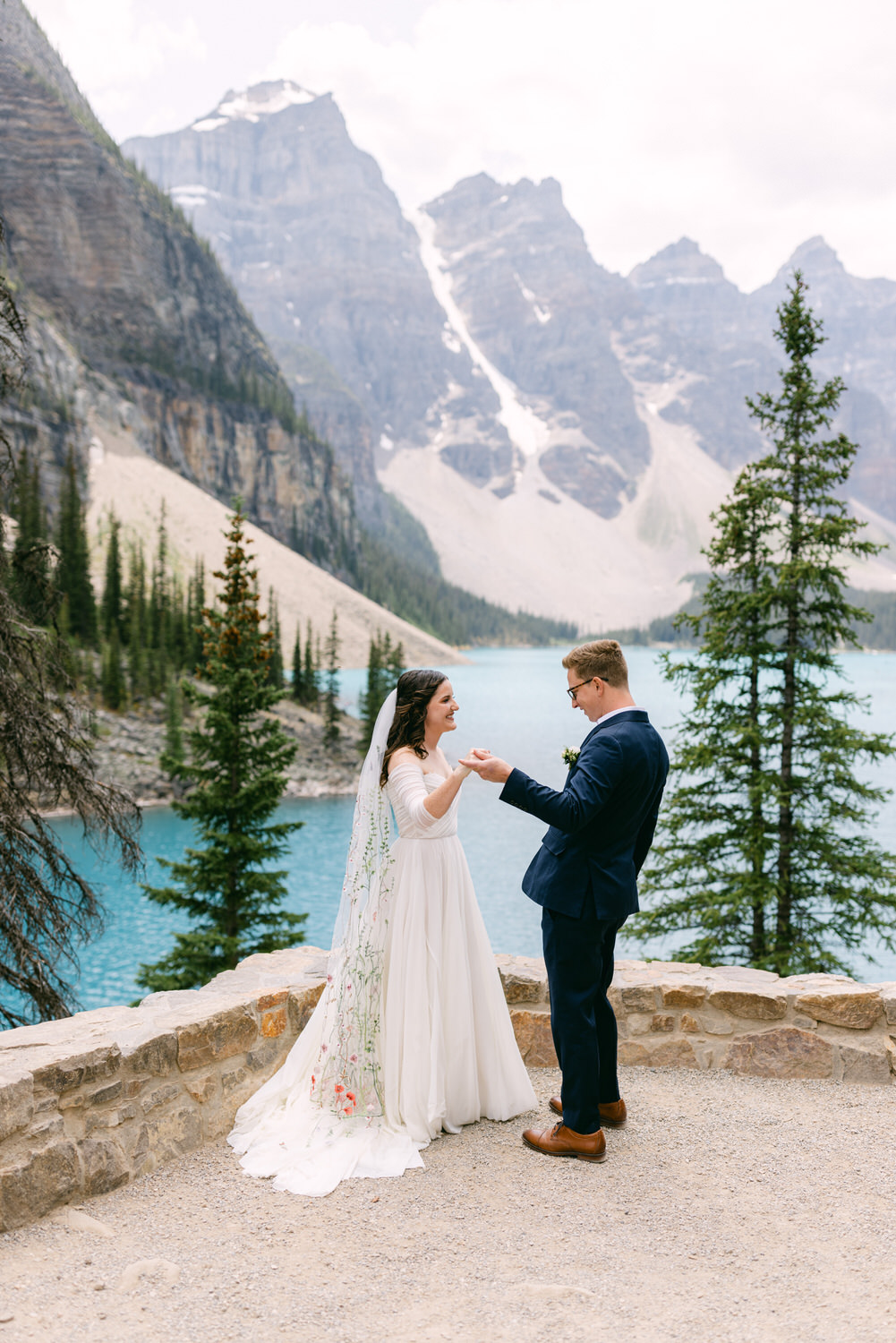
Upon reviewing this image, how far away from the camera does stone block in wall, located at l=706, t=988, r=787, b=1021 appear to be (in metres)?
4.90

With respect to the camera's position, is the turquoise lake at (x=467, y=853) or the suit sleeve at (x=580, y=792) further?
the turquoise lake at (x=467, y=853)

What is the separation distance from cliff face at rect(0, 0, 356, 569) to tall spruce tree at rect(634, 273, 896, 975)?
8385cm

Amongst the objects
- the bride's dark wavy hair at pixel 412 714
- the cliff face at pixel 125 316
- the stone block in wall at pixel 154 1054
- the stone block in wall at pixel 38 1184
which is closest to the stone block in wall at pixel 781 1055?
the bride's dark wavy hair at pixel 412 714

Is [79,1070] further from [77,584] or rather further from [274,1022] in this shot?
[77,584]

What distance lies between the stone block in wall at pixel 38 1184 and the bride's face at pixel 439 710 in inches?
89.6

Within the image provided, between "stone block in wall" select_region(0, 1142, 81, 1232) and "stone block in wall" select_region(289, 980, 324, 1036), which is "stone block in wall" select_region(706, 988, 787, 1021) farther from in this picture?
"stone block in wall" select_region(0, 1142, 81, 1232)

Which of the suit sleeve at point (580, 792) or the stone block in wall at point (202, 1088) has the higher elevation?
the suit sleeve at point (580, 792)

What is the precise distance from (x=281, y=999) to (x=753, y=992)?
263 cm

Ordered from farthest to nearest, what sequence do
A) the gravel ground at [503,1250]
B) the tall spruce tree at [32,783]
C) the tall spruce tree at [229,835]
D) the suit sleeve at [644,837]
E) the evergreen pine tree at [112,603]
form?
the evergreen pine tree at [112,603], the tall spruce tree at [229,835], the tall spruce tree at [32,783], the suit sleeve at [644,837], the gravel ground at [503,1250]

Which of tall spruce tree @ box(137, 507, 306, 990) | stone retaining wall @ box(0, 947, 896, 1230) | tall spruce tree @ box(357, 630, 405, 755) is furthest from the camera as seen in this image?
tall spruce tree @ box(357, 630, 405, 755)

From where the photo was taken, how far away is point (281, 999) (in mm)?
4547

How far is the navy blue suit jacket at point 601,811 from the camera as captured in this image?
362cm

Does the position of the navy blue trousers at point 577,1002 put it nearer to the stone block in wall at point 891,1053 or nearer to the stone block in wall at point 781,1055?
the stone block in wall at point 781,1055

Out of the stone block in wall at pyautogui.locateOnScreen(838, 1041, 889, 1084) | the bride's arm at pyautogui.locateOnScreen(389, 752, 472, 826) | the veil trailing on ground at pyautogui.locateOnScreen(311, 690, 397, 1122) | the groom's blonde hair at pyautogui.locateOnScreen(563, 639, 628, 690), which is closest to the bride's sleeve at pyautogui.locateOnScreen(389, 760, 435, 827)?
the bride's arm at pyautogui.locateOnScreen(389, 752, 472, 826)
